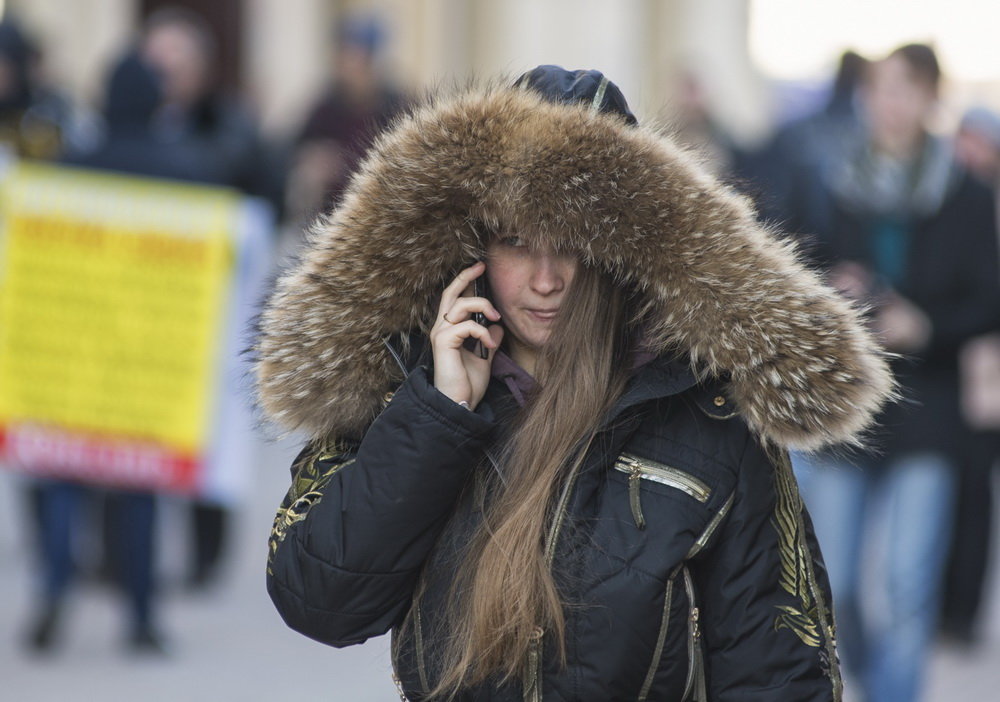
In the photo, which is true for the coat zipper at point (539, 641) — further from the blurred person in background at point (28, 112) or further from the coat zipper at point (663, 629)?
the blurred person in background at point (28, 112)

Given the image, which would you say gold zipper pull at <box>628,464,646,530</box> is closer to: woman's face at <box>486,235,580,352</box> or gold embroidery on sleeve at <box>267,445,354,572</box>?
woman's face at <box>486,235,580,352</box>

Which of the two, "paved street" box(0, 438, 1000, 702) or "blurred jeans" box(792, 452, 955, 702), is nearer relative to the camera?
"blurred jeans" box(792, 452, 955, 702)

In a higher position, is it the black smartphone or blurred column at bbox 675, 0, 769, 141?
the black smartphone

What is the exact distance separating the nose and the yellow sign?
3.96 metres

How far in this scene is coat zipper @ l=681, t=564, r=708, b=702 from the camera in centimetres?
224

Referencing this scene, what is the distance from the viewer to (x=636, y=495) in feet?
7.41

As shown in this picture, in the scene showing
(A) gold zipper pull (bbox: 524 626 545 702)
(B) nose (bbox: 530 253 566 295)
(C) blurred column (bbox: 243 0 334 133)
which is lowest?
(C) blurred column (bbox: 243 0 334 133)

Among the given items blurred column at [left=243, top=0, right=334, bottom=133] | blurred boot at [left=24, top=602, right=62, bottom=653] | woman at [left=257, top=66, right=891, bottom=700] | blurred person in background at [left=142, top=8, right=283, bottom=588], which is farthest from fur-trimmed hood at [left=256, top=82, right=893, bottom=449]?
blurred column at [left=243, top=0, right=334, bottom=133]

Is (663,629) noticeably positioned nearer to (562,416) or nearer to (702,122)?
(562,416)

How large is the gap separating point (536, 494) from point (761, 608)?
39 cm

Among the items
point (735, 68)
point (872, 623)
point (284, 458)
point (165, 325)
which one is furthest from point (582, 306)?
point (735, 68)

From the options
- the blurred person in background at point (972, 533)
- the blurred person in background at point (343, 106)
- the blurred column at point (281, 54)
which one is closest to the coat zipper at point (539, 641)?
the blurred person in background at point (972, 533)

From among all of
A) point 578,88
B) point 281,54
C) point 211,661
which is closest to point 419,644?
point 578,88

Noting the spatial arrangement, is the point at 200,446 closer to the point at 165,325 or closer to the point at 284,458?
the point at 165,325
